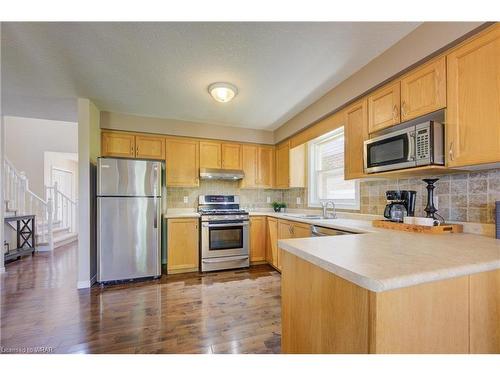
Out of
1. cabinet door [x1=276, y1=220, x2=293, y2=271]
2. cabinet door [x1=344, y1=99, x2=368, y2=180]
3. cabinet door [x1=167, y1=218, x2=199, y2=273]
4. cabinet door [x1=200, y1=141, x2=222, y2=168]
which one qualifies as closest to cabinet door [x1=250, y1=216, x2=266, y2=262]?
cabinet door [x1=276, y1=220, x2=293, y2=271]

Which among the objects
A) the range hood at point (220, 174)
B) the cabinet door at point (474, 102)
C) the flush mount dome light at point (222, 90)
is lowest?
the range hood at point (220, 174)

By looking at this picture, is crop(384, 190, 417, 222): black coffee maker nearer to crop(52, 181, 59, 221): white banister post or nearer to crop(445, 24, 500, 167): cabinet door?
crop(445, 24, 500, 167): cabinet door

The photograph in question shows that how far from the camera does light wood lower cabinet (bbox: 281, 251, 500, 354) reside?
27.9 inches

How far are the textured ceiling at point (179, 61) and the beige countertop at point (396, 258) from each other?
5.04ft

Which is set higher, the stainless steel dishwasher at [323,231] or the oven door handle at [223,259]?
the stainless steel dishwasher at [323,231]

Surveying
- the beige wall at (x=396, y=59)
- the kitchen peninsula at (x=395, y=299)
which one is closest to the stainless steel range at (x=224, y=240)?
the beige wall at (x=396, y=59)

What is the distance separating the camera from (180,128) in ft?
12.0

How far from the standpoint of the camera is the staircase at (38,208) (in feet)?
14.2

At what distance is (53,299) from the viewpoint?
7.92 feet

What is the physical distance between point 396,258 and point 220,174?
10.1 ft

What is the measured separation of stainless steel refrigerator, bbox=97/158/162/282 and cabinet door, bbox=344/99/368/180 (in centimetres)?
248

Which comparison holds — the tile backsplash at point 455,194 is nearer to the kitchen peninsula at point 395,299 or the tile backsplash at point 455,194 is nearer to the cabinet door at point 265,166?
the kitchen peninsula at point 395,299
